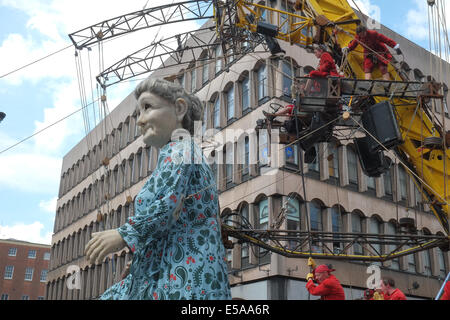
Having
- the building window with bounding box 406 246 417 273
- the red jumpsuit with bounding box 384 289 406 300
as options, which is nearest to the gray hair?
the red jumpsuit with bounding box 384 289 406 300

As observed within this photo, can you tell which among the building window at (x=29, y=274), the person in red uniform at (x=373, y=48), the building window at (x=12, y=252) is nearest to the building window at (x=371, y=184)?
the person in red uniform at (x=373, y=48)

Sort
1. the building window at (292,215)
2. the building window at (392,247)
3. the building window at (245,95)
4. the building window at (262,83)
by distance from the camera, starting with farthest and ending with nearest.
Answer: the building window at (245,95), the building window at (392,247), the building window at (262,83), the building window at (292,215)

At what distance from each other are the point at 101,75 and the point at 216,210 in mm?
13892

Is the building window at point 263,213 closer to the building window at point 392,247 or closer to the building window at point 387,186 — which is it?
the building window at point 392,247

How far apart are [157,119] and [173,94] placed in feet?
0.59

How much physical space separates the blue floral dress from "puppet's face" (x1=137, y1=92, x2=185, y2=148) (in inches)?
8.8

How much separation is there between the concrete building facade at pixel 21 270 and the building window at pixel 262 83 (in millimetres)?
49980

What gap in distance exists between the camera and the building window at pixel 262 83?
20.2 m

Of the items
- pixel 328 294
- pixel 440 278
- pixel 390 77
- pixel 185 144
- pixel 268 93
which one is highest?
pixel 268 93

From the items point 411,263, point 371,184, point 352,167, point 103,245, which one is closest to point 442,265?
point 411,263

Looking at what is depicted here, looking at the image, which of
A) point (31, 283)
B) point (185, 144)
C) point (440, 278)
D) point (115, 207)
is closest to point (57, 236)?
point (115, 207)

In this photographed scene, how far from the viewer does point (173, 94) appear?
9.34 ft
